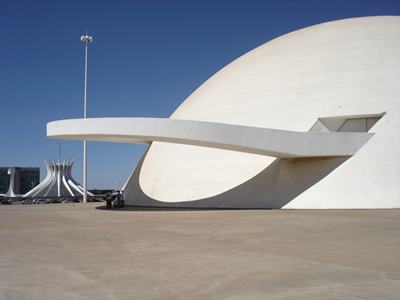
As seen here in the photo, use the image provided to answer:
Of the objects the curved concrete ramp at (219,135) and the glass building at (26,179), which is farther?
the glass building at (26,179)

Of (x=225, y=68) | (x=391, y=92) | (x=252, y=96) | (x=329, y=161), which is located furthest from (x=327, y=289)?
(x=225, y=68)

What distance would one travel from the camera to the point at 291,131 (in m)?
21.0

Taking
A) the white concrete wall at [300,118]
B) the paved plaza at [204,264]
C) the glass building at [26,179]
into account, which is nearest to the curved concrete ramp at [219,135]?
the white concrete wall at [300,118]

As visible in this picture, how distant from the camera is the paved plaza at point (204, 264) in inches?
216

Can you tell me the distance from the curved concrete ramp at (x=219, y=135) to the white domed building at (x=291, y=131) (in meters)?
0.04

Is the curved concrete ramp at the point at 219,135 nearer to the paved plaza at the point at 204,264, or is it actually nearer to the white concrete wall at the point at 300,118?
the white concrete wall at the point at 300,118

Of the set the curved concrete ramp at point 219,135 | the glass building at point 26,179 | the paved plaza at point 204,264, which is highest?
the curved concrete ramp at point 219,135

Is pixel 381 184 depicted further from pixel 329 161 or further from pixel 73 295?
pixel 73 295

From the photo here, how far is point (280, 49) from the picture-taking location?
28859 millimetres

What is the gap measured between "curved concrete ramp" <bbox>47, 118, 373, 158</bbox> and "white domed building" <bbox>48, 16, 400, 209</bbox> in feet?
0.14

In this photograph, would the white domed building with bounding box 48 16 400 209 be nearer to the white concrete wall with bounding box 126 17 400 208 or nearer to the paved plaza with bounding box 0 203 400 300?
the white concrete wall with bounding box 126 17 400 208

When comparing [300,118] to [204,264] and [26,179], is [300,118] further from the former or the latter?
[26,179]

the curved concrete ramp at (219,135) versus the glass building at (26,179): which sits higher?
the curved concrete ramp at (219,135)

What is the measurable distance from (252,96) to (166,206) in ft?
25.5
